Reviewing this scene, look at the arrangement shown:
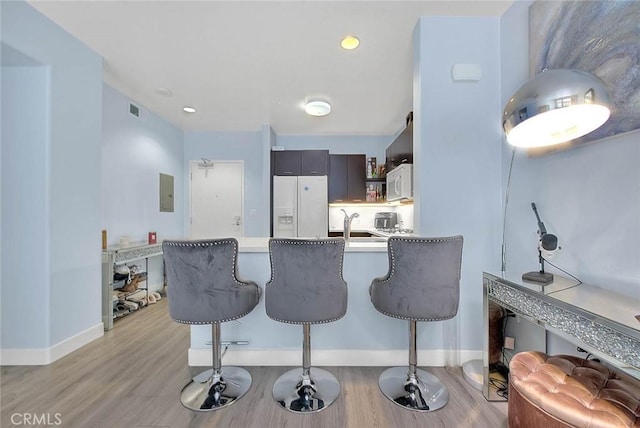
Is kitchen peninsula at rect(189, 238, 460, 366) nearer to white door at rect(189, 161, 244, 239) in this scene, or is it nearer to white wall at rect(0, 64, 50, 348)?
white wall at rect(0, 64, 50, 348)

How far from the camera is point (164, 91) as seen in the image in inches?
126

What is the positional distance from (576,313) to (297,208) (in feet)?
13.1

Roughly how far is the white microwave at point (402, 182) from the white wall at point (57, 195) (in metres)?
3.45

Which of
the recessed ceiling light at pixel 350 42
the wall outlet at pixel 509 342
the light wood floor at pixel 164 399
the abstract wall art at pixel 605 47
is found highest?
the recessed ceiling light at pixel 350 42

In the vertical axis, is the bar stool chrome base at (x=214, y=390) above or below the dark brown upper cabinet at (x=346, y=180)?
below

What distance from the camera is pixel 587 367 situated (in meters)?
1.19

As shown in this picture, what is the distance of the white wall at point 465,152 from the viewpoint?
2.03 meters

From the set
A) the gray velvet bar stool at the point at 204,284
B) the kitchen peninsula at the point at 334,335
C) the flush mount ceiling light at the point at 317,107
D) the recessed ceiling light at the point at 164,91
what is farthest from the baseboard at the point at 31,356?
the flush mount ceiling light at the point at 317,107

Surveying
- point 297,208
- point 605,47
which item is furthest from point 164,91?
point 605,47

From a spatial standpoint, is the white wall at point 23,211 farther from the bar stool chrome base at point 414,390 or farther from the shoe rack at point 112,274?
the bar stool chrome base at point 414,390

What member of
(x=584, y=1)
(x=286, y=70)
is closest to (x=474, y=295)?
(x=584, y=1)

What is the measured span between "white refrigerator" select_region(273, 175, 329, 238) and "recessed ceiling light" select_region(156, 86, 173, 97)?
2011mm

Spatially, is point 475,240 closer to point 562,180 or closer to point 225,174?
point 562,180

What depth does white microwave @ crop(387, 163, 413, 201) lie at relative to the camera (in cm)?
337
